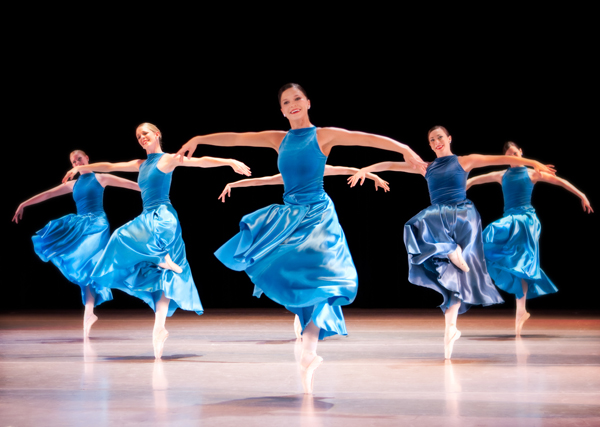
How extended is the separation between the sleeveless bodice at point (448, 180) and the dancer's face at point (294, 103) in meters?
1.24

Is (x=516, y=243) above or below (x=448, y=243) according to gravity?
below

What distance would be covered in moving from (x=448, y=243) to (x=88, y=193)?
9.32ft

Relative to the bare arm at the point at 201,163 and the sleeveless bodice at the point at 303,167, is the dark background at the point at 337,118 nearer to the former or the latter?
the bare arm at the point at 201,163

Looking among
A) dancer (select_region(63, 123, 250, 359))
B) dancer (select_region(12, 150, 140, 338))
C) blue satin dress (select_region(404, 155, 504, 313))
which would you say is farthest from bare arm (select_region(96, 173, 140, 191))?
blue satin dress (select_region(404, 155, 504, 313))

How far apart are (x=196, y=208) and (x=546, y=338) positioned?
451 centimetres

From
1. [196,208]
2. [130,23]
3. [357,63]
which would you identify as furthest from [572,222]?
[130,23]

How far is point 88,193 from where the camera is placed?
16.7 ft

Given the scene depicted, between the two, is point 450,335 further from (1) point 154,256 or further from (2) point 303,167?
(1) point 154,256

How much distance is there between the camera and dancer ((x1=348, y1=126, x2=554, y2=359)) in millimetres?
3580

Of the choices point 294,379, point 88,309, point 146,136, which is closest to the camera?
point 294,379

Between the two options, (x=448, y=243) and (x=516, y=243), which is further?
(x=516, y=243)

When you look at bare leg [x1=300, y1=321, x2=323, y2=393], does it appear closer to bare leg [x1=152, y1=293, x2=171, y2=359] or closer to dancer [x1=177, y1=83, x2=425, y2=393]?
dancer [x1=177, y1=83, x2=425, y2=393]

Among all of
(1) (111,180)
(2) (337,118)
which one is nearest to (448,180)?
(1) (111,180)

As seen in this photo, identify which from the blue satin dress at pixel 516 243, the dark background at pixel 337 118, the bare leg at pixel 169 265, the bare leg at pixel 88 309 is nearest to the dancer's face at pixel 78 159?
the bare leg at pixel 88 309
